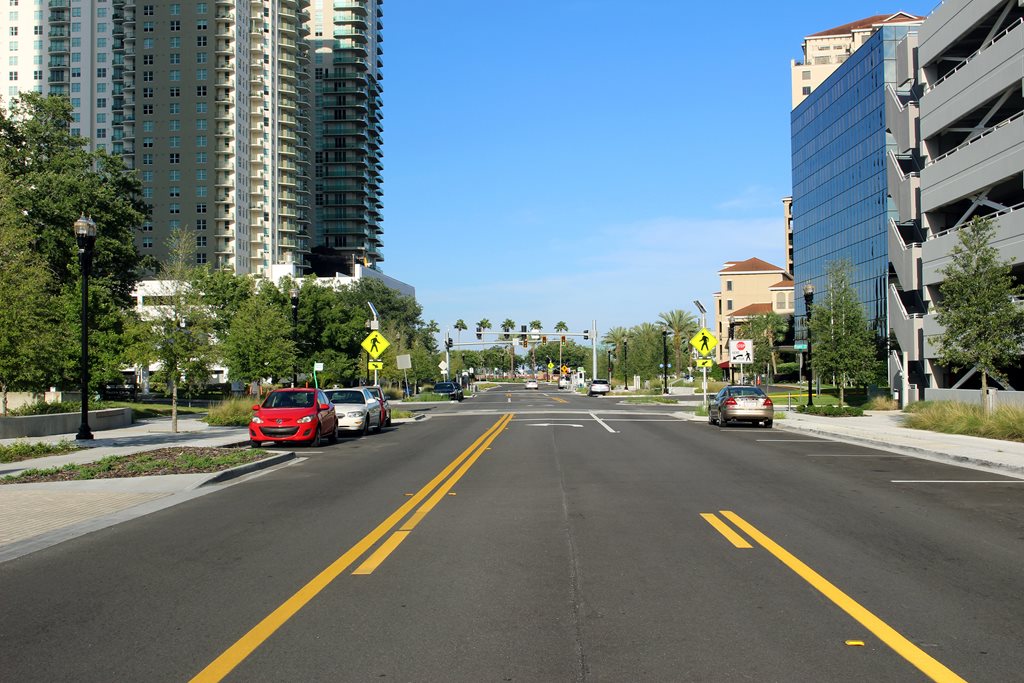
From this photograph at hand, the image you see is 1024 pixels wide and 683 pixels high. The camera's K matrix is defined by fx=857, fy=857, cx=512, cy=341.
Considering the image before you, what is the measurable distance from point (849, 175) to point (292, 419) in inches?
2333

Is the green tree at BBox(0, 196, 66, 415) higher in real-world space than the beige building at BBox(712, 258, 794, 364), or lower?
lower

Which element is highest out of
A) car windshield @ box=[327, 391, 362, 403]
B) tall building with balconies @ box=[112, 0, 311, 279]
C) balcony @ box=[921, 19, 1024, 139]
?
tall building with balconies @ box=[112, 0, 311, 279]

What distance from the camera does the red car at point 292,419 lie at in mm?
22312

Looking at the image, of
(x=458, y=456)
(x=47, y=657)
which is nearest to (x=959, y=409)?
(x=458, y=456)

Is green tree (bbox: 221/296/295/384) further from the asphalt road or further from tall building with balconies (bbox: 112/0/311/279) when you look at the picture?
tall building with balconies (bbox: 112/0/311/279)

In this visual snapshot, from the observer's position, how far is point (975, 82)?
134 ft

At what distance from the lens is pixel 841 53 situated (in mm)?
117188

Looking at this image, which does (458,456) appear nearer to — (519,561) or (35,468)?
(35,468)

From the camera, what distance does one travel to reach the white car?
28.0 m

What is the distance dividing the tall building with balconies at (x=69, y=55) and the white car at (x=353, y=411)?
12775cm

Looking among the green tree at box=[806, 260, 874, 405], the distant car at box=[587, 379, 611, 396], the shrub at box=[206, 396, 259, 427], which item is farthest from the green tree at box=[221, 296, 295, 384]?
the distant car at box=[587, 379, 611, 396]

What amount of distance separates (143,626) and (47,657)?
2.43 ft

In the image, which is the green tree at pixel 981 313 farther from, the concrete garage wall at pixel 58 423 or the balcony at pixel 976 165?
the concrete garage wall at pixel 58 423

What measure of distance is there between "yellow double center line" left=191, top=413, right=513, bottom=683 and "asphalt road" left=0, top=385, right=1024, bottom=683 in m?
0.03
